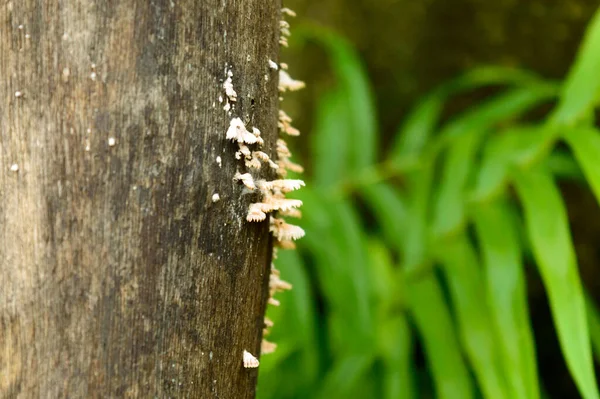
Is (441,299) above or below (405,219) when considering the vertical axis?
below

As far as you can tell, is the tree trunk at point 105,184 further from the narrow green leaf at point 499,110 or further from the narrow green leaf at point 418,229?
the narrow green leaf at point 499,110

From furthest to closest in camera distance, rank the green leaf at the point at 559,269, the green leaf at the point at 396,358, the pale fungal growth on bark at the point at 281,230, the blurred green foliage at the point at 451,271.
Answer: the green leaf at the point at 396,358 → the blurred green foliage at the point at 451,271 → the green leaf at the point at 559,269 → the pale fungal growth on bark at the point at 281,230

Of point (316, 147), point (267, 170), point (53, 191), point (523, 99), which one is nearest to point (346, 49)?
point (316, 147)

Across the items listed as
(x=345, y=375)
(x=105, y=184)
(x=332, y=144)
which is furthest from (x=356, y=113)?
(x=105, y=184)

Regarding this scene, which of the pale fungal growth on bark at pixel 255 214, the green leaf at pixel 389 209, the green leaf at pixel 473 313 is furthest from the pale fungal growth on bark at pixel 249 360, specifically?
the green leaf at pixel 389 209

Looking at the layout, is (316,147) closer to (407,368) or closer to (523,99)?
(523,99)

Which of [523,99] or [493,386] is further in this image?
[523,99]
